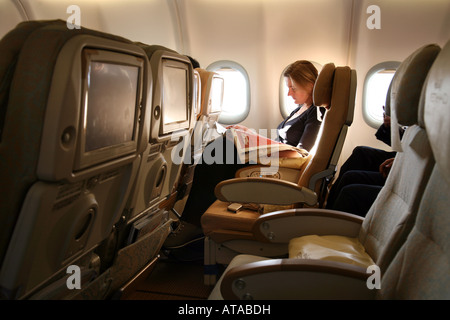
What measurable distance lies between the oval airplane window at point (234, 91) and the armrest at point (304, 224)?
332cm

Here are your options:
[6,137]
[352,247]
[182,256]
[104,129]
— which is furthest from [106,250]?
[182,256]

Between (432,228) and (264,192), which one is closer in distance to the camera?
(432,228)

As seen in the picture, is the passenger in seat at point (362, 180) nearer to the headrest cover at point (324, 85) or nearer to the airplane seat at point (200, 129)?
the headrest cover at point (324, 85)

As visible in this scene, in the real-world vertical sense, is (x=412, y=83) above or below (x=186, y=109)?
above

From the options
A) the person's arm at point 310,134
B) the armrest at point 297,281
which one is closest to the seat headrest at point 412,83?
the armrest at point 297,281

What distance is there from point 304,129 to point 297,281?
2319mm

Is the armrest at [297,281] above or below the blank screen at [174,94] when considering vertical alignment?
below

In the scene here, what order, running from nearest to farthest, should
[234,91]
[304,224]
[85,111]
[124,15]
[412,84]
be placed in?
[85,111]
[412,84]
[304,224]
[234,91]
[124,15]

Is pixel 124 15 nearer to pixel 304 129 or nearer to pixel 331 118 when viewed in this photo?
pixel 304 129

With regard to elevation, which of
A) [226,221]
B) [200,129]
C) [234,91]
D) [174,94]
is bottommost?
[226,221]

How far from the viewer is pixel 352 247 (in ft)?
5.77

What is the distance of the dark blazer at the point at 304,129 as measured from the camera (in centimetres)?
338

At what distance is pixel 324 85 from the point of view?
2285 mm

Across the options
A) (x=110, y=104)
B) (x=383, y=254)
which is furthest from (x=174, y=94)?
(x=383, y=254)
